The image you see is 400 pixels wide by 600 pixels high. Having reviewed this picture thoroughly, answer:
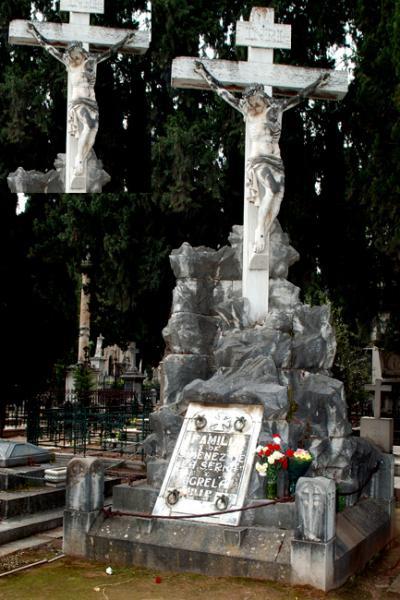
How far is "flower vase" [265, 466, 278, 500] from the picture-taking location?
771 centimetres

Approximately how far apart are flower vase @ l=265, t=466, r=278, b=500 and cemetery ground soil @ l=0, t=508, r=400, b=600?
3.29ft

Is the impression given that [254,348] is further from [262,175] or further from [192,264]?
[262,175]

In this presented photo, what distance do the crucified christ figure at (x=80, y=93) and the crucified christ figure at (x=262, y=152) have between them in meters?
2.69

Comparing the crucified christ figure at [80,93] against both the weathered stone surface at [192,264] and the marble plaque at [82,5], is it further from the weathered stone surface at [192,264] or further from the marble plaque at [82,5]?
the weathered stone surface at [192,264]

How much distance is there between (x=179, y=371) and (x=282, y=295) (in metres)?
1.78

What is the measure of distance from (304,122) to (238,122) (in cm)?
221

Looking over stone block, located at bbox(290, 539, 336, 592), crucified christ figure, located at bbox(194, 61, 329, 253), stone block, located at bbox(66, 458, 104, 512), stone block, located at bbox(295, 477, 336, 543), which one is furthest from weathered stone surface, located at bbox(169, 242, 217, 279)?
stone block, located at bbox(290, 539, 336, 592)

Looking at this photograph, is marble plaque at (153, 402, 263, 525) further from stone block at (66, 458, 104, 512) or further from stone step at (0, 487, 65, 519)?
stone step at (0, 487, 65, 519)

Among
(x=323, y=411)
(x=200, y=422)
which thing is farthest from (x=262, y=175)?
(x=200, y=422)

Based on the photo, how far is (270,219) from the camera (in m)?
9.98

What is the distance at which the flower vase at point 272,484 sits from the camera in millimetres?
7707

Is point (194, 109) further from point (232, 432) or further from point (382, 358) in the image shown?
point (232, 432)

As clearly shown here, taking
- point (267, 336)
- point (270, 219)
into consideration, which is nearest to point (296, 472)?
point (267, 336)

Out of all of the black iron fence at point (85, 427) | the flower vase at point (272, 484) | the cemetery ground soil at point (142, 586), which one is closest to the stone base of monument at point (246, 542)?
the cemetery ground soil at point (142, 586)
